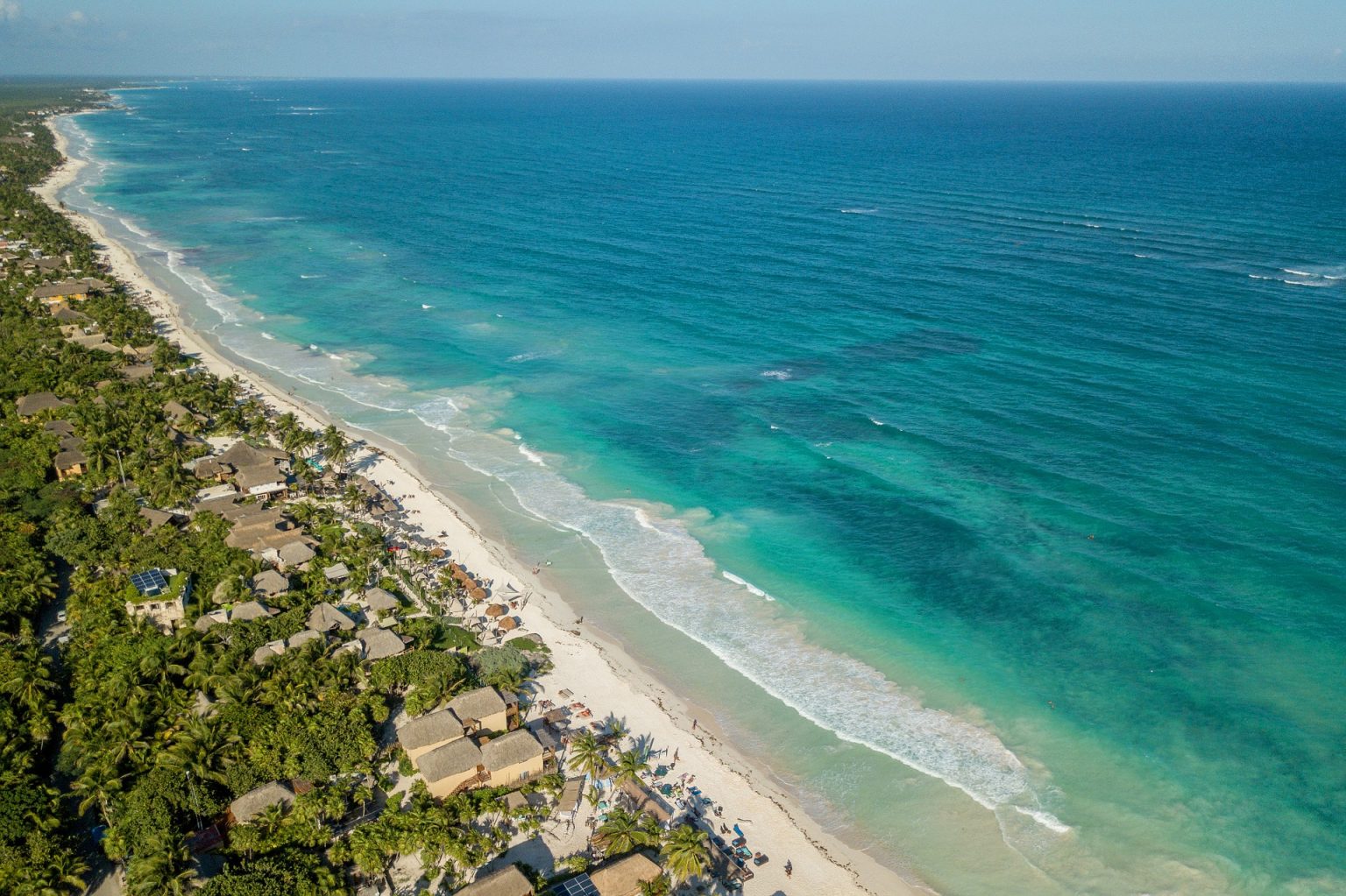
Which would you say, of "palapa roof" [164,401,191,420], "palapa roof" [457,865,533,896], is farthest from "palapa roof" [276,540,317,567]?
"palapa roof" [457,865,533,896]

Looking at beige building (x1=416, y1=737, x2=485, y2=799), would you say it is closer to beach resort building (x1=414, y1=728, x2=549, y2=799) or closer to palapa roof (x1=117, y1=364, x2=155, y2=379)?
beach resort building (x1=414, y1=728, x2=549, y2=799)

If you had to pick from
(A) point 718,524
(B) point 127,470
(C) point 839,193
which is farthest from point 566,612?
(C) point 839,193

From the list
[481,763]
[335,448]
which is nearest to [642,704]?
[481,763]

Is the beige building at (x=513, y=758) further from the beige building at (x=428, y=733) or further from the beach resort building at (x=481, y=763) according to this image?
the beige building at (x=428, y=733)

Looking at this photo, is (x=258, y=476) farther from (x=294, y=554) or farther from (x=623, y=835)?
(x=623, y=835)

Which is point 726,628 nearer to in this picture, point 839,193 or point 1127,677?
point 1127,677
